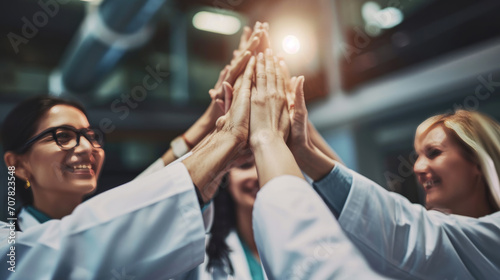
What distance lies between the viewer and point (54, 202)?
55 cm

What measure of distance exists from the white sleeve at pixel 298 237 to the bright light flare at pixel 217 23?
81.3 inches

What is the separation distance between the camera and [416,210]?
585mm

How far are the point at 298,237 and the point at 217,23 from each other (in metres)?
2.70

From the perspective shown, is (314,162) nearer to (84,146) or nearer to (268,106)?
(268,106)

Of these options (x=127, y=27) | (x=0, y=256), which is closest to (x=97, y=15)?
(x=127, y=27)

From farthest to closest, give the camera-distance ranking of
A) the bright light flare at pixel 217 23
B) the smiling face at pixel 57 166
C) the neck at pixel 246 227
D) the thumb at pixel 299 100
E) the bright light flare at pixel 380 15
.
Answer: the bright light flare at pixel 217 23
the bright light flare at pixel 380 15
the neck at pixel 246 227
the thumb at pixel 299 100
the smiling face at pixel 57 166

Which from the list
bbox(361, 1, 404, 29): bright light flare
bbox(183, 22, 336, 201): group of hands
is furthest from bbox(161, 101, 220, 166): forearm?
bbox(361, 1, 404, 29): bright light flare

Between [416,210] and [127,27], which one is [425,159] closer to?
[416,210]

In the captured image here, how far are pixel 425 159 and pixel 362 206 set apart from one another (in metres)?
0.15

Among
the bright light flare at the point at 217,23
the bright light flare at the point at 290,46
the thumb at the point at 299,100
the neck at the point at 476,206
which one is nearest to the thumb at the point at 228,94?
the thumb at the point at 299,100

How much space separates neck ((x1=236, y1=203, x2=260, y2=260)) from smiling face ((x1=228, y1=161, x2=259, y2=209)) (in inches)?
0.6

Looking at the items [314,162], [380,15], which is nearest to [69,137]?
[314,162]

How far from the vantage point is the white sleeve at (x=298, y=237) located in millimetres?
424

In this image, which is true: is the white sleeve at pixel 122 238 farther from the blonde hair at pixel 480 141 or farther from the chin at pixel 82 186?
the blonde hair at pixel 480 141
